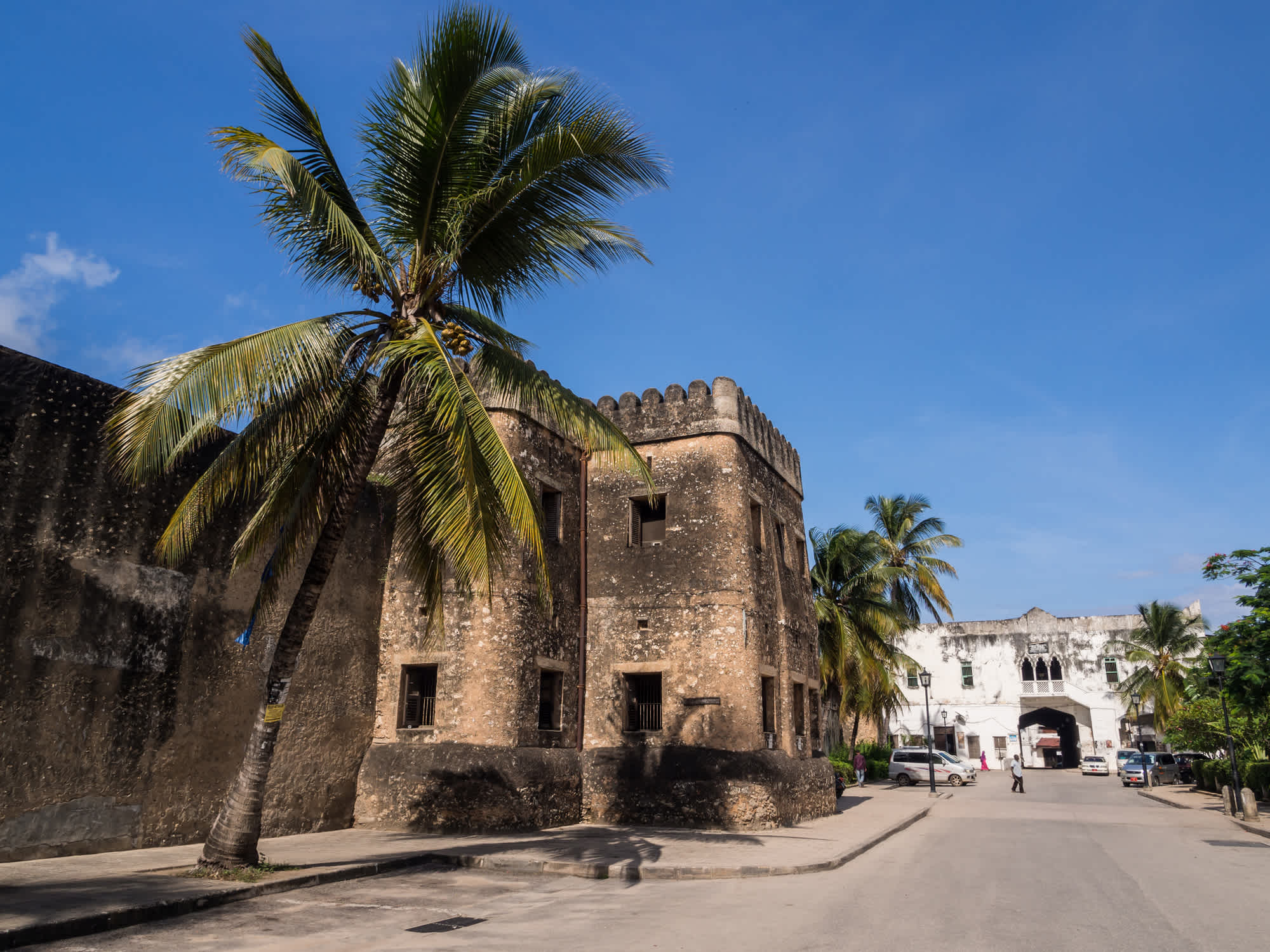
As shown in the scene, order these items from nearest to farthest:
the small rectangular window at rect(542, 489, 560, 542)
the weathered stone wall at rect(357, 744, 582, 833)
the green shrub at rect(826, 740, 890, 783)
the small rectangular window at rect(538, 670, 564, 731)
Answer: the weathered stone wall at rect(357, 744, 582, 833)
the small rectangular window at rect(538, 670, 564, 731)
the small rectangular window at rect(542, 489, 560, 542)
the green shrub at rect(826, 740, 890, 783)

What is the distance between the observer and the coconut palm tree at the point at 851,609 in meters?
27.1

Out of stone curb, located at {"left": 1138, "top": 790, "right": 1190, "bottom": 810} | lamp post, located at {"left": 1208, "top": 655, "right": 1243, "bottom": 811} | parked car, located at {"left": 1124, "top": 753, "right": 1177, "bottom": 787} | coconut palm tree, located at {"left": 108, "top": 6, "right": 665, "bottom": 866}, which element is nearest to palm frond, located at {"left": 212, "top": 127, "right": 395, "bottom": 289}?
coconut palm tree, located at {"left": 108, "top": 6, "right": 665, "bottom": 866}

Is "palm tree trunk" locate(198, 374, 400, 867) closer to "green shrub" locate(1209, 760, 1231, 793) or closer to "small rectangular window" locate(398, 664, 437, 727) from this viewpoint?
"small rectangular window" locate(398, 664, 437, 727)

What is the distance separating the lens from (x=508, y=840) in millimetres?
12531

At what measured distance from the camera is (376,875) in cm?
992

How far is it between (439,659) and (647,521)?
5288 mm

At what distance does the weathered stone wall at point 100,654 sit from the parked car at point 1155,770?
1410 inches

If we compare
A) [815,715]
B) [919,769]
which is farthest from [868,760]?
[815,715]

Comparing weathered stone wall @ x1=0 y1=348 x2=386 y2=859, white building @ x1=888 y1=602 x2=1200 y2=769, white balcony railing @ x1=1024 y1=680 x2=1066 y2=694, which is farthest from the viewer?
white balcony railing @ x1=1024 y1=680 x2=1066 y2=694

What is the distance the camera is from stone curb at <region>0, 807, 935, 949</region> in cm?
650

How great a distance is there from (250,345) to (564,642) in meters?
9.38

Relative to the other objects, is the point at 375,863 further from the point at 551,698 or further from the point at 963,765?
the point at 963,765

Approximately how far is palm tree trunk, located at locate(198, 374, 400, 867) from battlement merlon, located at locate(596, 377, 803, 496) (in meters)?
8.96

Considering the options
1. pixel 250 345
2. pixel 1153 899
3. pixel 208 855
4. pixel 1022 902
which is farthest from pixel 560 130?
pixel 1153 899
